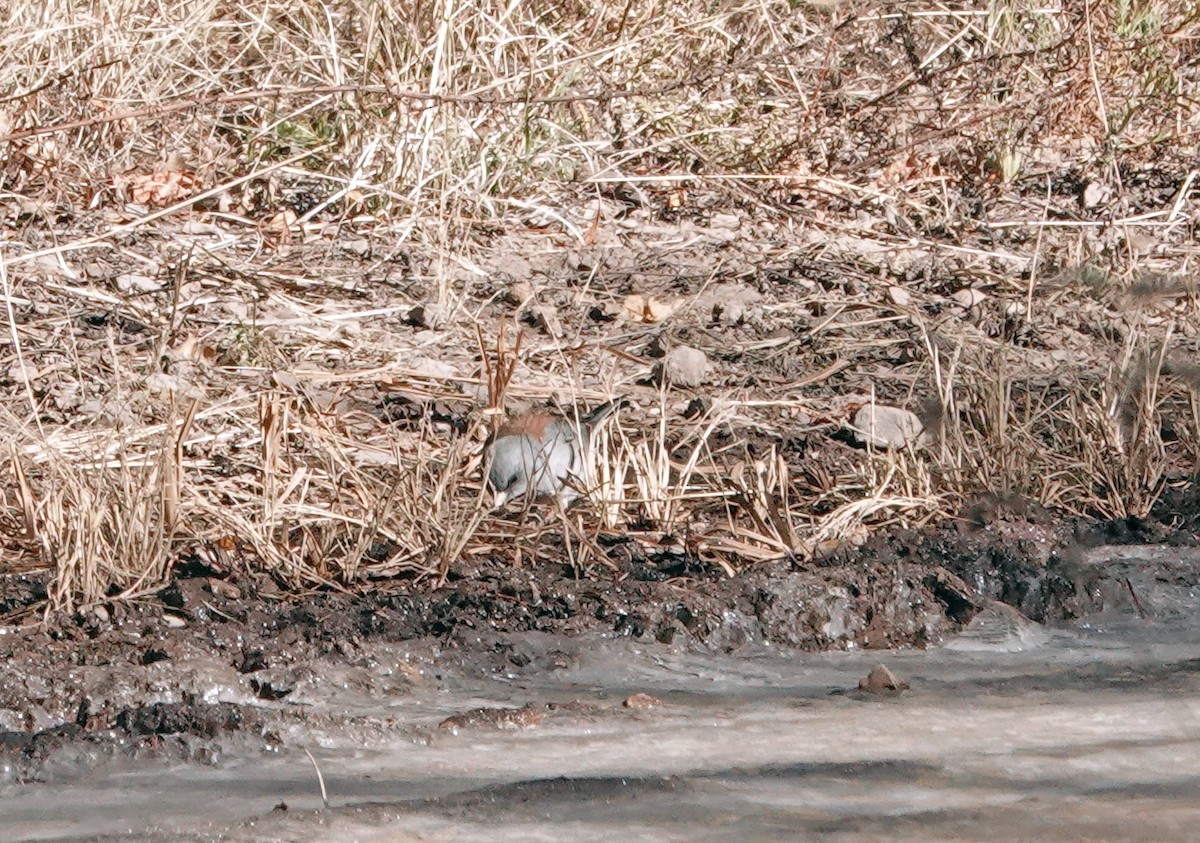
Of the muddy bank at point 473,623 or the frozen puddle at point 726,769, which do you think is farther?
the muddy bank at point 473,623

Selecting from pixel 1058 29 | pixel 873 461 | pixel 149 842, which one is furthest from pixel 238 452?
pixel 1058 29

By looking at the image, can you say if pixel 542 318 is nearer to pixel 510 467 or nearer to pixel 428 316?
pixel 428 316

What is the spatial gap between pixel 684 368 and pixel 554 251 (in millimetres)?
990

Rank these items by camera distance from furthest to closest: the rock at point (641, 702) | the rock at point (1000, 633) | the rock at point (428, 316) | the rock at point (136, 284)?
the rock at point (136, 284) < the rock at point (428, 316) < the rock at point (1000, 633) < the rock at point (641, 702)

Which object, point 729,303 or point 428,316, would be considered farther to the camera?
point 729,303

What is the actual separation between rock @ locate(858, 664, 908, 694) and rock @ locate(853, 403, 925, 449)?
39.4 inches

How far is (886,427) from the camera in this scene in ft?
12.4

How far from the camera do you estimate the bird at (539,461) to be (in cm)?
332

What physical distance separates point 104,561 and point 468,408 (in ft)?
4.20

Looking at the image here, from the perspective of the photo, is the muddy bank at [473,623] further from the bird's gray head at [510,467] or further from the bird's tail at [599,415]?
the bird's tail at [599,415]

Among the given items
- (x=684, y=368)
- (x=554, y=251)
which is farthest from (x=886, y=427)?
(x=554, y=251)

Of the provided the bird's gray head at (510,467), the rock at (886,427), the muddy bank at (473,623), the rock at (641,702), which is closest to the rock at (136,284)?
the bird's gray head at (510,467)

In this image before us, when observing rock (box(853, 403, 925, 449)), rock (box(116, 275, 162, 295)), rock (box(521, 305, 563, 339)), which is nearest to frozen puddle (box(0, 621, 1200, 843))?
rock (box(853, 403, 925, 449))

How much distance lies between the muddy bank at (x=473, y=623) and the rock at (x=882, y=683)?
8.2 inches
